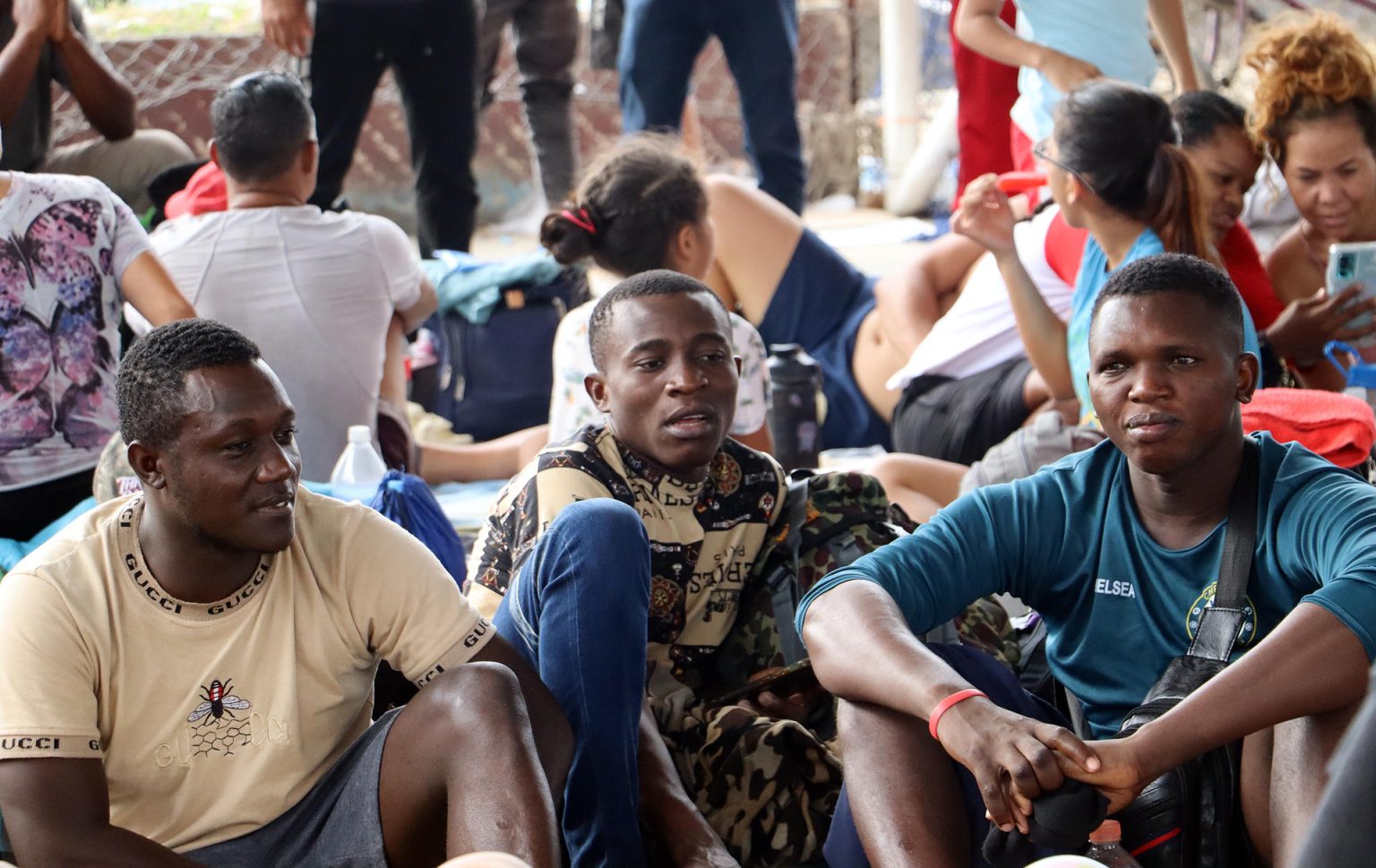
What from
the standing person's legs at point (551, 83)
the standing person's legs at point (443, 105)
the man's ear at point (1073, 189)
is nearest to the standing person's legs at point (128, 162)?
the standing person's legs at point (443, 105)

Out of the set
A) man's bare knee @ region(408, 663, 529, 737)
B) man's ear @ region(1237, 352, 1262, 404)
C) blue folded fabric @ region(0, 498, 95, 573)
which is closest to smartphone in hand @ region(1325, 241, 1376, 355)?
man's ear @ region(1237, 352, 1262, 404)

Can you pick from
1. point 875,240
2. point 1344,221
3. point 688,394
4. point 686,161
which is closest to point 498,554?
point 688,394

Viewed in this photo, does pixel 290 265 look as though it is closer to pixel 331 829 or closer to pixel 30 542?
pixel 30 542

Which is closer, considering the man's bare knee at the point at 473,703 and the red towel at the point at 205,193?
the man's bare knee at the point at 473,703

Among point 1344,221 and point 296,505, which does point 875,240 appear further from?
point 296,505

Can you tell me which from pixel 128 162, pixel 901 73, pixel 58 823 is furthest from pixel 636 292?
pixel 901 73

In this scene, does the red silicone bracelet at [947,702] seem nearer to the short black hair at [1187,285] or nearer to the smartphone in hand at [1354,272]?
the short black hair at [1187,285]

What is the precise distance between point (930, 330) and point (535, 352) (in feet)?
4.07

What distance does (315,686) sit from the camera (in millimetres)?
2039

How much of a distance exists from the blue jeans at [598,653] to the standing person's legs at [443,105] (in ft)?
9.86

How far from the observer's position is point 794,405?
4066 millimetres

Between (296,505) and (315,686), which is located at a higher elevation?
(296,505)

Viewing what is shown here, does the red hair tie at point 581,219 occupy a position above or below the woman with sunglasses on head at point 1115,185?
below

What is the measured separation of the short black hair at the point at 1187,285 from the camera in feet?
7.06
